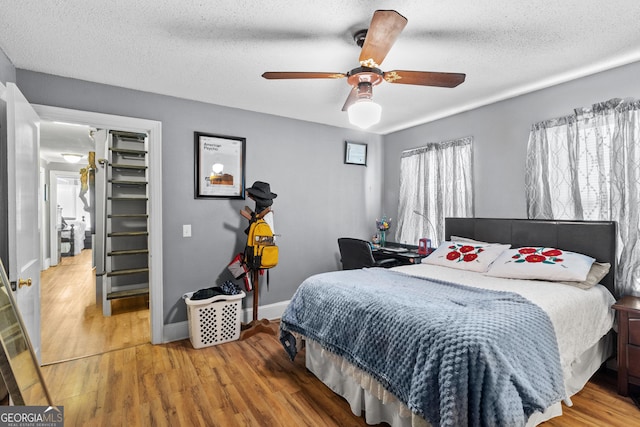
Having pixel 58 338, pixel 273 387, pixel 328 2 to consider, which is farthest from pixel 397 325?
pixel 58 338

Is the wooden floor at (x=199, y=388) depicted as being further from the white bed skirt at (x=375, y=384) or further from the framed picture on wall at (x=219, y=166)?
the framed picture on wall at (x=219, y=166)

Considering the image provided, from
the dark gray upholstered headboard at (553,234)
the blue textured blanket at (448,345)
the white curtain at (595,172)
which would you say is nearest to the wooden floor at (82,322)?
the blue textured blanket at (448,345)

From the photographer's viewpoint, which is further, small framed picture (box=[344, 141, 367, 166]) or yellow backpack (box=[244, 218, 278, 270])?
small framed picture (box=[344, 141, 367, 166])

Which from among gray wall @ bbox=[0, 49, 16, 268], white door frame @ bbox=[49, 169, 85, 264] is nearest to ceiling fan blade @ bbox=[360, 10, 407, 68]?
gray wall @ bbox=[0, 49, 16, 268]

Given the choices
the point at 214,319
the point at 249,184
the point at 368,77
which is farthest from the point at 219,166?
the point at 368,77

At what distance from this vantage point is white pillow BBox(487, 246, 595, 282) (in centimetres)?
233

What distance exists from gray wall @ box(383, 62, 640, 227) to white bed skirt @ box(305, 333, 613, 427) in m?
1.31

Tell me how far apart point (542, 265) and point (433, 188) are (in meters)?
1.68

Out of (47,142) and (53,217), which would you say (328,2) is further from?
(53,217)

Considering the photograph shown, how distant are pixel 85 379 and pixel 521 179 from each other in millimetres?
4077

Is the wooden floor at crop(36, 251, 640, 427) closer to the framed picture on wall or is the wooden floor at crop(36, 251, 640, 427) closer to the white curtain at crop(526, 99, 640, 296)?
the white curtain at crop(526, 99, 640, 296)

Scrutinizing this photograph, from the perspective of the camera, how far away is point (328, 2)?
5.64 ft

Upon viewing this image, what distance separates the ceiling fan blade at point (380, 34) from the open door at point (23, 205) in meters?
2.06

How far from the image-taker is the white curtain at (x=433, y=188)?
360 cm
